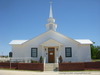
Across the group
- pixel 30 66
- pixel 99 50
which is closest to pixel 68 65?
pixel 30 66

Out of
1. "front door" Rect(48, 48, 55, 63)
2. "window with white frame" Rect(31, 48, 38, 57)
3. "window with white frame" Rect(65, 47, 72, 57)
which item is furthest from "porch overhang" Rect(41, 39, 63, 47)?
"window with white frame" Rect(31, 48, 38, 57)

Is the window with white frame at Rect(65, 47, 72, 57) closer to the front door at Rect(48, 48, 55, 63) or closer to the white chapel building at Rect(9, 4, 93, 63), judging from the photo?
the white chapel building at Rect(9, 4, 93, 63)

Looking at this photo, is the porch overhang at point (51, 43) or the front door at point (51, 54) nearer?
the porch overhang at point (51, 43)

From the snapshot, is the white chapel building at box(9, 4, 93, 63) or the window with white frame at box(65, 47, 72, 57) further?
the window with white frame at box(65, 47, 72, 57)

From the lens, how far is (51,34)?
27.5 meters

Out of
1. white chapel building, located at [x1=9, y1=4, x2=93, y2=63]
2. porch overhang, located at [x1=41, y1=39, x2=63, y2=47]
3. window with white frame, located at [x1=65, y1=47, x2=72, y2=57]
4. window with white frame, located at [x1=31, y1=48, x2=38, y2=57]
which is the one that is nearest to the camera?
porch overhang, located at [x1=41, y1=39, x2=63, y2=47]

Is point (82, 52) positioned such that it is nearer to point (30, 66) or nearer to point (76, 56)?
point (76, 56)

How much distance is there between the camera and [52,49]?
87.7ft

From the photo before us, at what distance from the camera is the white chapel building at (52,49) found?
85.9ft

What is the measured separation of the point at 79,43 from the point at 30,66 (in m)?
10.4

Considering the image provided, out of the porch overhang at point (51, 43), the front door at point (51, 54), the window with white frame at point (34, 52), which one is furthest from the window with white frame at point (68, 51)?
the window with white frame at point (34, 52)

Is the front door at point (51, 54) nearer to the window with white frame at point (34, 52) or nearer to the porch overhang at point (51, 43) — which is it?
the porch overhang at point (51, 43)

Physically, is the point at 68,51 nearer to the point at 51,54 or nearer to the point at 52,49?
the point at 52,49

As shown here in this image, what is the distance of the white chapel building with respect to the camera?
85.9ft
